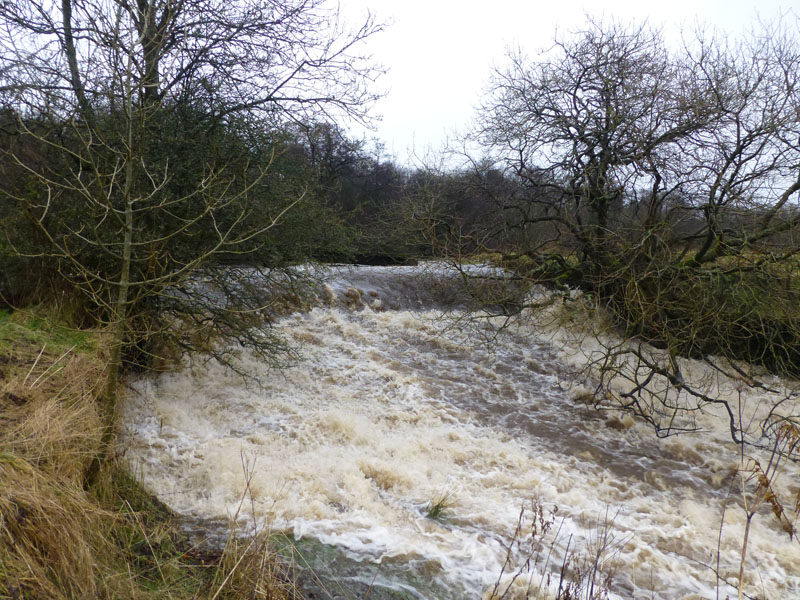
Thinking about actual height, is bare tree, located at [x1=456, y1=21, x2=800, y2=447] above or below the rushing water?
above

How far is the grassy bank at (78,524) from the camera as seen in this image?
289 cm

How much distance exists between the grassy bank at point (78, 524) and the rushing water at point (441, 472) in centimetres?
56

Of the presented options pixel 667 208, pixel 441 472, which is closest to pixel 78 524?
pixel 441 472

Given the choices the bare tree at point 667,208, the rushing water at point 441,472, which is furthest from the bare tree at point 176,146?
the bare tree at point 667,208

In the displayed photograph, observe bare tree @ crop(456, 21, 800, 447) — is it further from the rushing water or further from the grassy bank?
the grassy bank

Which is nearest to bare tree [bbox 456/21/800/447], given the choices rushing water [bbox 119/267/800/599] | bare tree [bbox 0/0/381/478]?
rushing water [bbox 119/267/800/599]

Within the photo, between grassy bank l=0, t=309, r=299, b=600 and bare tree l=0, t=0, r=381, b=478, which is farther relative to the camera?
bare tree l=0, t=0, r=381, b=478

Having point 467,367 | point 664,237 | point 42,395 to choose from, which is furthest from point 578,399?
point 42,395

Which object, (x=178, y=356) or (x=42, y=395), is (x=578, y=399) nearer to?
(x=178, y=356)

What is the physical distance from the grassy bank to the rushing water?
56 centimetres

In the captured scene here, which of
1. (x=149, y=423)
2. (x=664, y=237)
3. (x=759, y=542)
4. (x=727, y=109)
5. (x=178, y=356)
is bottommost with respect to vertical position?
(x=759, y=542)

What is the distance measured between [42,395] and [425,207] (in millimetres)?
6720

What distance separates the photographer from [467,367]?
899 cm

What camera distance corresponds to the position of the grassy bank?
2.89 m
